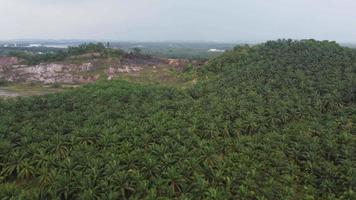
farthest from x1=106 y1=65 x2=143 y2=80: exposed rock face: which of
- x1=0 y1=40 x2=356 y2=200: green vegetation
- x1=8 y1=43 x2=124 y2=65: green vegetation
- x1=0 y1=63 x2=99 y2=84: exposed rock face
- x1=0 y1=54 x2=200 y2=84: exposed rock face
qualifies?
x1=0 y1=40 x2=356 y2=200: green vegetation

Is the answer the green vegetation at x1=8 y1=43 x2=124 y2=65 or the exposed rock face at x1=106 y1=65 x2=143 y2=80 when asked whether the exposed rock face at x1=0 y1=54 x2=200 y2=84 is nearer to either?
the exposed rock face at x1=106 y1=65 x2=143 y2=80

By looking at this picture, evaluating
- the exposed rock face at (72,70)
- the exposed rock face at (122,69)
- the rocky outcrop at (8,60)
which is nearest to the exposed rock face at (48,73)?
the exposed rock face at (72,70)

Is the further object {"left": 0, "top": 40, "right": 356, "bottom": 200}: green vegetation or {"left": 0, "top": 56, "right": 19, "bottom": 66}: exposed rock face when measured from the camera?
{"left": 0, "top": 56, "right": 19, "bottom": 66}: exposed rock face

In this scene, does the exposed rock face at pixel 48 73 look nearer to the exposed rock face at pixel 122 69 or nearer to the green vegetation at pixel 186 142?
the exposed rock face at pixel 122 69

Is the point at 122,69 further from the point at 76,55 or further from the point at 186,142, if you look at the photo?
the point at 186,142

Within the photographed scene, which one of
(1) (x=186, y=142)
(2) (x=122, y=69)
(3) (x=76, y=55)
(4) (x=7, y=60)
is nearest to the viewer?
(1) (x=186, y=142)

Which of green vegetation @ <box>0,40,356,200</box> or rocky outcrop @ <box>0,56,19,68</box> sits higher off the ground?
rocky outcrop @ <box>0,56,19,68</box>

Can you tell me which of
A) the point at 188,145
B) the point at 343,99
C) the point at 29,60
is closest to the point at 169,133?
the point at 188,145

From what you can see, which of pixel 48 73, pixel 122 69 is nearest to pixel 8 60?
pixel 48 73

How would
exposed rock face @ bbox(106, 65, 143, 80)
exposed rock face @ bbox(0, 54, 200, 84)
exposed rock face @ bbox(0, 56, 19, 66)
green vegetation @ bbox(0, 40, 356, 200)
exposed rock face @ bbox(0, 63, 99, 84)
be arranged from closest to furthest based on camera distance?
→ green vegetation @ bbox(0, 40, 356, 200) → exposed rock face @ bbox(0, 63, 99, 84) → exposed rock face @ bbox(0, 54, 200, 84) → exposed rock face @ bbox(106, 65, 143, 80) → exposed rock face @ bbox(0, 56, 19, 66)
